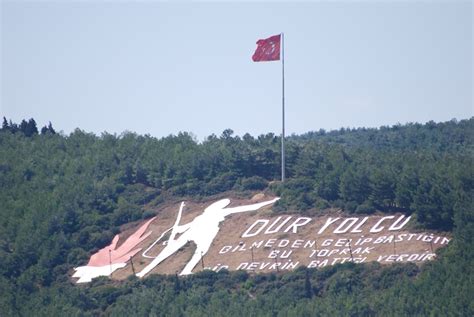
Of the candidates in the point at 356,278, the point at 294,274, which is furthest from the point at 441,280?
the point at 294,274

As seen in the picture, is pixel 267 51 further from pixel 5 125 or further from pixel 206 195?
pixel 5 125

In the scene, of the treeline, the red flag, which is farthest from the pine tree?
the red flag

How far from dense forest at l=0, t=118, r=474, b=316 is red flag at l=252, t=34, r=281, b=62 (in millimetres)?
7138

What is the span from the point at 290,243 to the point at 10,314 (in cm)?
1421

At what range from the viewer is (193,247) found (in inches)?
2591

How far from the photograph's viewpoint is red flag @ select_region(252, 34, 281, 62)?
219 feet

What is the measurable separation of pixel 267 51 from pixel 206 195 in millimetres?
10211

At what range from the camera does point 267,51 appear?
67062 mm

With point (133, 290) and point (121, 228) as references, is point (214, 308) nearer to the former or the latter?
point (133, 290)

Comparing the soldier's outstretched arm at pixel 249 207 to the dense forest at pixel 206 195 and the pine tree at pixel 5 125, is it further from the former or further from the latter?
the pine tree at pixel 5 125

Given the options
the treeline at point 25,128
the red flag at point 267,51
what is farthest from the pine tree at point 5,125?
the red flag at point 267,51

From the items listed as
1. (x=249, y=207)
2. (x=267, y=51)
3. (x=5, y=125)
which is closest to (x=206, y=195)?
(x=249, y=207)

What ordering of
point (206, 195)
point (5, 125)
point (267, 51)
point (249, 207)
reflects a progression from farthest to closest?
point (5, 125), point (206, 195), point (249, 207), point (267, 51)

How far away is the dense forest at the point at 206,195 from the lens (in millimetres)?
54062
